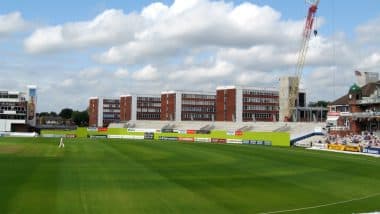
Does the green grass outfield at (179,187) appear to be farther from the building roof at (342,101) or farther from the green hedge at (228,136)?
the building roof at (342,101)

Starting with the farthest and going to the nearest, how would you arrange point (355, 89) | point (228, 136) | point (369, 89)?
point (228, 136) → point (369, 89) → point (355, 89)

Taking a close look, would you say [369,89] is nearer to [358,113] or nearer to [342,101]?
[342,101]

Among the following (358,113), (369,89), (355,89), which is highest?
(369,89)

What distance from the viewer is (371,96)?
97.7 meters

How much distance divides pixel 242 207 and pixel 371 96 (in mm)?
79295

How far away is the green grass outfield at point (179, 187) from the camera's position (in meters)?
26.0

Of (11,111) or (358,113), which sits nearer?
(358,113)

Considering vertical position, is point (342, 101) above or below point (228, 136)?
above

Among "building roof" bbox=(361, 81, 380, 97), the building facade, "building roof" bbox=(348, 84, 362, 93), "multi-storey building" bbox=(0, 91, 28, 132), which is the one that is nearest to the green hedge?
the building facade

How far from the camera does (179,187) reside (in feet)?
108

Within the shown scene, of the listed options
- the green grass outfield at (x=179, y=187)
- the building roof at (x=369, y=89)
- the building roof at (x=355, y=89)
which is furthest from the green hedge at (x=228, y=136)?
the green grass outfield at (x=179, y=187)

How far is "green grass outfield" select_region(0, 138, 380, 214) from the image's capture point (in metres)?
26.0

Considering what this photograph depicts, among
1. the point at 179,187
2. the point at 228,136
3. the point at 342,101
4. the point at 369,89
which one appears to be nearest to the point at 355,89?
the point at 369,89

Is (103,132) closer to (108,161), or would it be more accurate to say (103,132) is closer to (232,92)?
(232,92)
